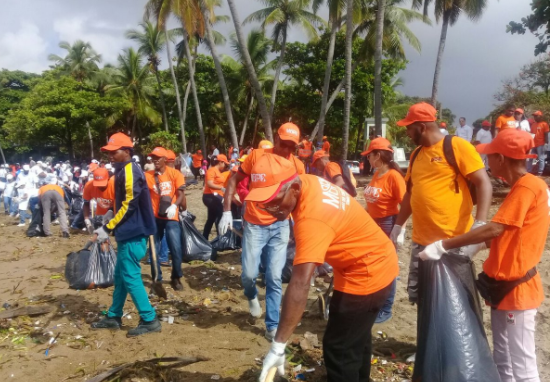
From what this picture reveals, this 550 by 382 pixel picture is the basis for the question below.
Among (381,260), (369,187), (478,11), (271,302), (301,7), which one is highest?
(301,7)

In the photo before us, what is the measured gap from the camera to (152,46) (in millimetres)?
30094

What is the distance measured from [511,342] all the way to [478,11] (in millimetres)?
18073

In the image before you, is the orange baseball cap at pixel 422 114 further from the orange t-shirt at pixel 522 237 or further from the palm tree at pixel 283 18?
the palm tree at pixel 283 18

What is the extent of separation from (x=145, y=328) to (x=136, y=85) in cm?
3247

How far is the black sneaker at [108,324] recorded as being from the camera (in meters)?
4.39

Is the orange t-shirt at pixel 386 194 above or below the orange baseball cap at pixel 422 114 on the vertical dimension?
below

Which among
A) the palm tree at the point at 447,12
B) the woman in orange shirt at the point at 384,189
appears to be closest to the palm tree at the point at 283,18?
the palm tree at the point at 447,12

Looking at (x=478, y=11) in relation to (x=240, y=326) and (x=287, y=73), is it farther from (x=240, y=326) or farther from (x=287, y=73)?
(x=240, y=326)

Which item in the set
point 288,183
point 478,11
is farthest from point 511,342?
point 478,11

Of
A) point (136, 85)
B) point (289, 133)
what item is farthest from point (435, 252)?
point (136, 85)

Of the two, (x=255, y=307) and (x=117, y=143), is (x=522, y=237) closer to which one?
(x=255, y=307)

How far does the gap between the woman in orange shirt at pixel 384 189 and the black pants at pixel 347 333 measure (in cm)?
195

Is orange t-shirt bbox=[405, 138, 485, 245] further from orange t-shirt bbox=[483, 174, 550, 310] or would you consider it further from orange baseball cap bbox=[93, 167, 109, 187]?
orange baseball cap bbox=[93, 167, 109, 187]

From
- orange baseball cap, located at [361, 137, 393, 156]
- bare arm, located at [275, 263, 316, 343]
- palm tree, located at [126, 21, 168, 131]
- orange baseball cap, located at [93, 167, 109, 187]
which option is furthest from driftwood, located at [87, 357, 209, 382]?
palm tree, located at [126, 21, 168, 131]
